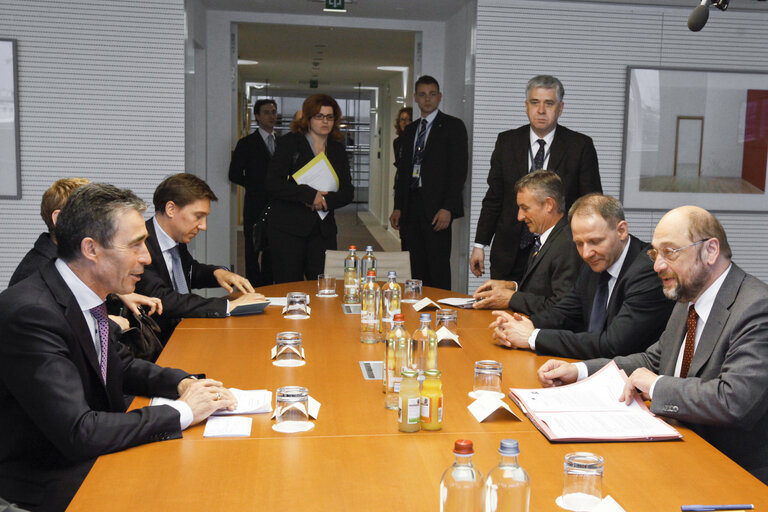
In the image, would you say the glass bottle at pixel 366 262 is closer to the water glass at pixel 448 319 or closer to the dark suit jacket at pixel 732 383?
the water glass at pixel 448 319

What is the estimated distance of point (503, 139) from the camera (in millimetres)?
5246

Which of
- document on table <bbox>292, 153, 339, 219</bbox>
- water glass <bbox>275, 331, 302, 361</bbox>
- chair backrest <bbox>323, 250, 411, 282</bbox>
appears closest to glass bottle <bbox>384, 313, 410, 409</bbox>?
water glass <bbox>275, 331, 302, 361</bbox>

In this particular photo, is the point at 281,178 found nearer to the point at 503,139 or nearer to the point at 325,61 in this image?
the point at 503,139

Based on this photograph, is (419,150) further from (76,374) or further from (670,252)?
(76,374)

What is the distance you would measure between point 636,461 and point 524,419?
1.24 feet

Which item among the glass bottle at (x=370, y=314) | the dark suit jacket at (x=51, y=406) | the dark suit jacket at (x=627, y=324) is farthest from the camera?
the glass bottle at (x=370, y=314)

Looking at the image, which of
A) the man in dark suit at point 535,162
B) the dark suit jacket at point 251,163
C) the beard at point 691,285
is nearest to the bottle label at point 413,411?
the beard at point 691,285

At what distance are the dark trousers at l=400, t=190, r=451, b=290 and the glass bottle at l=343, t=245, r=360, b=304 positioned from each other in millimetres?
1688

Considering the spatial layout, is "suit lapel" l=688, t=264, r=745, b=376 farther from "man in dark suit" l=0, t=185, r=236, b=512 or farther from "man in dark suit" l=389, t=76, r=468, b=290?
"man in dark suit" l=389, t=76, r=468, b=290

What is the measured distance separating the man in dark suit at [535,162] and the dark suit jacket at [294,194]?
1.11 metres

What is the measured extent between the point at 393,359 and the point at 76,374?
927mm

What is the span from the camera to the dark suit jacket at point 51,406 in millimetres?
1940

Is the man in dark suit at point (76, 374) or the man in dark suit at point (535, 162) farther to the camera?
the man in dark suit at point (535, 162)

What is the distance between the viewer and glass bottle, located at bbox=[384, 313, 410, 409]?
2299 millimetres
